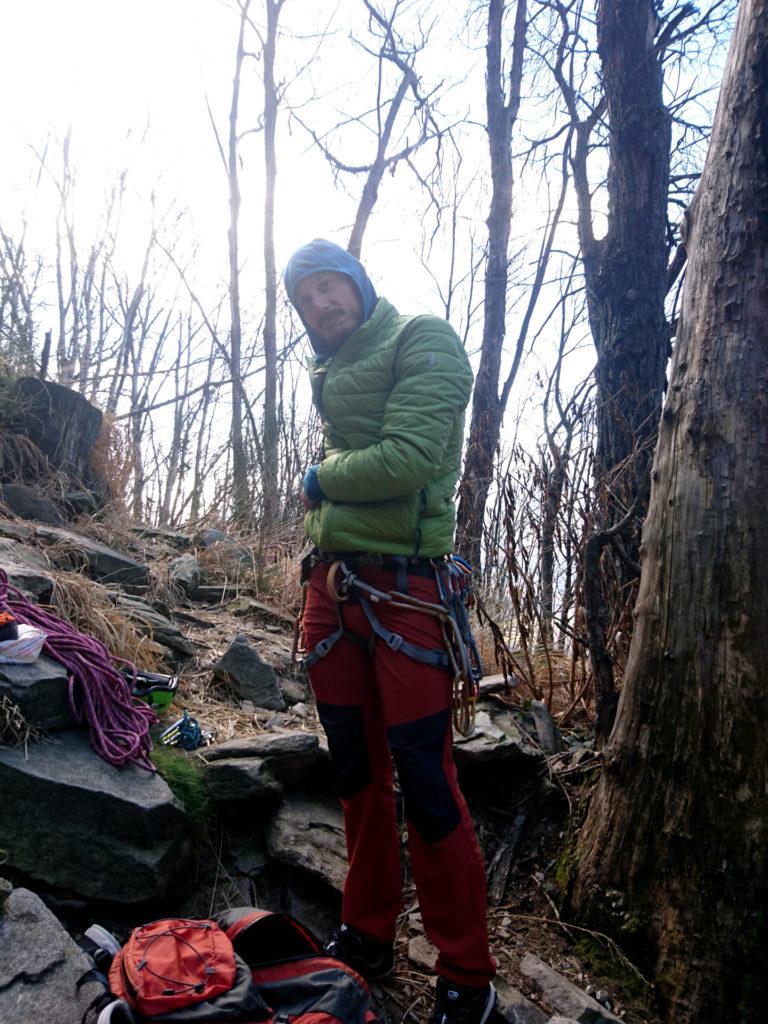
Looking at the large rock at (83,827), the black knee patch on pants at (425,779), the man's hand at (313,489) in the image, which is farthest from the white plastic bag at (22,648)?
the black knee patch on pants at (425,779)

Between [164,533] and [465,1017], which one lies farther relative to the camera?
[164,533]

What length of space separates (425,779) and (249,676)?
1.87 m

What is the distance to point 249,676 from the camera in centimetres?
360

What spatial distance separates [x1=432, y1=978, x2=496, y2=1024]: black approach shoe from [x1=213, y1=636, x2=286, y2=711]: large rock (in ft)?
6.06

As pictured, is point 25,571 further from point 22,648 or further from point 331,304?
point 331,304

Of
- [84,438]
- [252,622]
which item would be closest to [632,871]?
[252,622]

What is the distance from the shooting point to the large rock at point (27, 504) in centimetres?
474

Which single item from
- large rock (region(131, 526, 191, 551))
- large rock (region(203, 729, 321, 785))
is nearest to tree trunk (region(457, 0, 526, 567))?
large rock (region(131, 526, 191, 551))

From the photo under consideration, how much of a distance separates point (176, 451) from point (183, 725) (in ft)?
28.2

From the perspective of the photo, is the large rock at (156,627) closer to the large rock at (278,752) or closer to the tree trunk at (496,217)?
the large rock at (278,752)

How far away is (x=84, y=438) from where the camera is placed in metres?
5.77

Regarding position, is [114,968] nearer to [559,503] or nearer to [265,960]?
[265,960]

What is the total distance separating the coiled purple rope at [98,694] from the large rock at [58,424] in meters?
3.00

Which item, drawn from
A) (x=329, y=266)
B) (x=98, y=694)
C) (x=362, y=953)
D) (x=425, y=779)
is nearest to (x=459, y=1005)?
(x=362, y=953)
